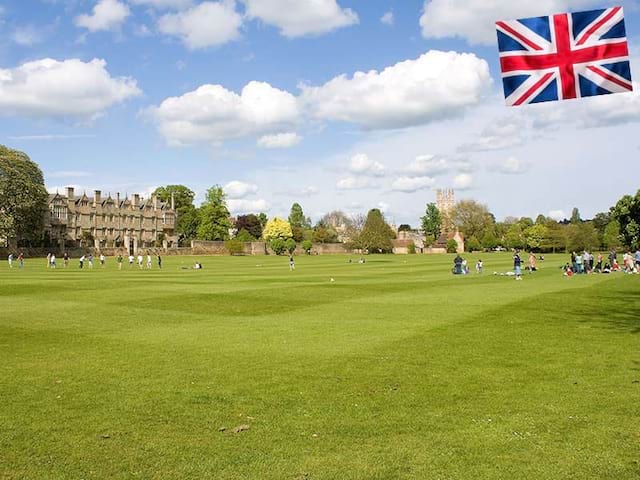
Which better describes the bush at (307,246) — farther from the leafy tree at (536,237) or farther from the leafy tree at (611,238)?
the leafy tree at (611,238)

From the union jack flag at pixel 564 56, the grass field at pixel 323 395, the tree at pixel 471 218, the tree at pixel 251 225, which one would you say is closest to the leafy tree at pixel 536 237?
the tree at pixel 471 218

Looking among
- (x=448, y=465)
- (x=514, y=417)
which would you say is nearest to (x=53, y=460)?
(x=448, y=465)

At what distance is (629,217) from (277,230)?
332 feet

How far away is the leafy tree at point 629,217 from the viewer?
76.2 metres

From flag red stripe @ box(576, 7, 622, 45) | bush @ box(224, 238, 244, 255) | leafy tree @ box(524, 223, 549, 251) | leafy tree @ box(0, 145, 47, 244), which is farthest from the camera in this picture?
leafy tree @ box(524, 223, 549, 251)

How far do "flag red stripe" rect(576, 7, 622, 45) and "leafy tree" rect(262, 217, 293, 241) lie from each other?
497 ft

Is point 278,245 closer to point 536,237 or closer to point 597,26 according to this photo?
point 536,237

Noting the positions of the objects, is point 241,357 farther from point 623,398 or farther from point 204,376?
point 623,398

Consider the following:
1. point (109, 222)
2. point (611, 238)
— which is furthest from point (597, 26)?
point (109, 222)

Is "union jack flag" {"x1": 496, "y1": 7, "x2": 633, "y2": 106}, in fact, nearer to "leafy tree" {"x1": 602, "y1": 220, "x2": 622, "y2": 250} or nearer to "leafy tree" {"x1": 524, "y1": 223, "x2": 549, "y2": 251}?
"leafy tree" {"x1": 602, "y1": 220, "x2": 622, "y2": 250}

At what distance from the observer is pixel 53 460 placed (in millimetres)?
7500

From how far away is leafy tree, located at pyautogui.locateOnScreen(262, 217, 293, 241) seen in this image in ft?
539

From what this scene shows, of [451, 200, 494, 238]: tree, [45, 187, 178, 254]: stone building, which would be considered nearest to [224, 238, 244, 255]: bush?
[45, 187, 178, 254]: stone building

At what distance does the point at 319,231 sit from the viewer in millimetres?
177250
